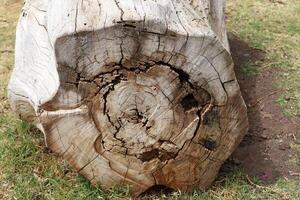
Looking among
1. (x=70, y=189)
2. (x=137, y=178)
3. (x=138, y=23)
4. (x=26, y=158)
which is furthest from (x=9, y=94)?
(x=138, y=23)

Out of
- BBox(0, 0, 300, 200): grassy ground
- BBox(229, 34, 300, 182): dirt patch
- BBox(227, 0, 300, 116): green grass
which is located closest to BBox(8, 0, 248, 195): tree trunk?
BBox(0, 0, 300, 200): grassy ground

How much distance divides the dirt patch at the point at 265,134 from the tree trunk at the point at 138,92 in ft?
1.39

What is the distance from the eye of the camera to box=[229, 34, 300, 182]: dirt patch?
11.9 ft

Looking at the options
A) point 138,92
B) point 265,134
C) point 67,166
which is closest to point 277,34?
point 265,134

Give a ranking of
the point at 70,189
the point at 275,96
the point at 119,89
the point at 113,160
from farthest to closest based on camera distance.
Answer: the point at 275,96
the point at 70,189
the point at 113,160
the point at 119,89

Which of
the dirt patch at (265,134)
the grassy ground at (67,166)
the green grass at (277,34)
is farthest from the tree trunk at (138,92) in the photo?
the green grass at (277,34)

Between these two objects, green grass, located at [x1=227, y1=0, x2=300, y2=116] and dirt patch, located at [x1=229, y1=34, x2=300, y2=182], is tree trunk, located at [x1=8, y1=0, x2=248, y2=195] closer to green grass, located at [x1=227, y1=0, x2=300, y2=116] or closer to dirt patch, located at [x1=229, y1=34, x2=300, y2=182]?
dirt patch, located at [x1=229, y1=34, x2=300, y2=182]

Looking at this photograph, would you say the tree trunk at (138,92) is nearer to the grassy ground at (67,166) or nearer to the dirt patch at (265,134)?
the grassy ground at (67,166)

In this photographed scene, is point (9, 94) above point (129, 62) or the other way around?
the other way around

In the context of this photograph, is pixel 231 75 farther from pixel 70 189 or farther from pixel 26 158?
pixel 26 158

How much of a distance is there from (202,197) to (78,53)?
1.14m

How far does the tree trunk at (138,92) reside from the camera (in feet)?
9.21

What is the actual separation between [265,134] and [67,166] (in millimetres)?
1328

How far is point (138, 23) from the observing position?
2.75 m
